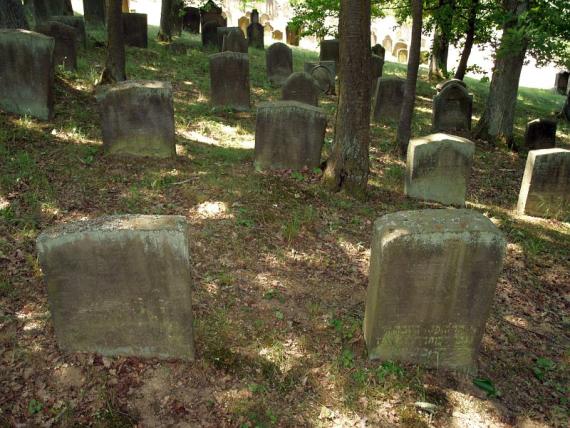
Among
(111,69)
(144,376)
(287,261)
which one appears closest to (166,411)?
(144,376)

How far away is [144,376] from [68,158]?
15.1 feet

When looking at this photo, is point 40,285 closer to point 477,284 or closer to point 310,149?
point 477,284

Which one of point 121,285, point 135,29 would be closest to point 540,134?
point 121,285

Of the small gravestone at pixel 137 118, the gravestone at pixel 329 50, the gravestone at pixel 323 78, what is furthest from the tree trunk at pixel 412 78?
the gravestone at pixel 329 50

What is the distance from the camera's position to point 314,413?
152 inches

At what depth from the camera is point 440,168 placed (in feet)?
26.2

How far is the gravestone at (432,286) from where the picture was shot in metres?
3.89

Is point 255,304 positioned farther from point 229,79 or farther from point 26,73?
point 229,79

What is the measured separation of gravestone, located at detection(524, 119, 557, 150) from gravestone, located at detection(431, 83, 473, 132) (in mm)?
1441

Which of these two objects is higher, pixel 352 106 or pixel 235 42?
pixel 235 42

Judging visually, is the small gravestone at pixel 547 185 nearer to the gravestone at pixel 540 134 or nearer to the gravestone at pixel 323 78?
the gravestone at pixel 540 134

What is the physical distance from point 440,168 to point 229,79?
5588 millimetres

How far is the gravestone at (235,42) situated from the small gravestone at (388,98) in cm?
590

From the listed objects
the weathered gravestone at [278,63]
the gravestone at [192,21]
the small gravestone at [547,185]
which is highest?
the gravestone at [192,21]
